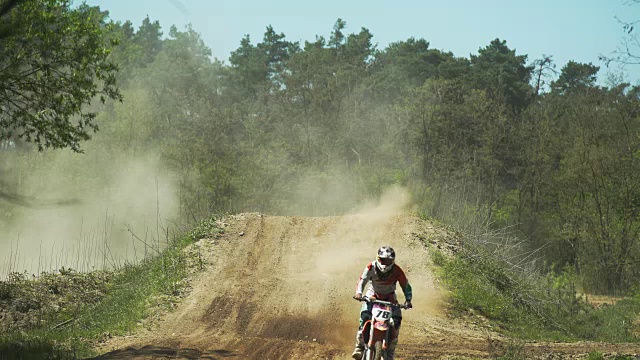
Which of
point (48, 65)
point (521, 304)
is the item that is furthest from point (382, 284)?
point (48, 65)

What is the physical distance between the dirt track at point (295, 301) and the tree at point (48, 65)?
6291mm

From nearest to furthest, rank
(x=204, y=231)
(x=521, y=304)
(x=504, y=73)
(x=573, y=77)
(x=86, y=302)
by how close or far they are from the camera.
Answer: (x=86, y=302) < (x=521, y=304) < (x=204, y=231) < (x=504, y=73) < (x=573, y=77)

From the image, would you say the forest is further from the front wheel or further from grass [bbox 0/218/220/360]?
the front wheel

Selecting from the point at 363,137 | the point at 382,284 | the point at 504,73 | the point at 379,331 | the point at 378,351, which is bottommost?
the point at 378,351

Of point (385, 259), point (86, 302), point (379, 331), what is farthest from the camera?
point (86, 302)

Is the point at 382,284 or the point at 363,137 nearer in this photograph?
the point at 382,284

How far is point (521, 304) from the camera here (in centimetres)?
2228

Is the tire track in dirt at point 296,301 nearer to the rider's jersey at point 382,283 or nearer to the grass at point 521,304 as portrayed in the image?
the grass at point 521,304

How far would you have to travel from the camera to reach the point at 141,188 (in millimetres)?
53906

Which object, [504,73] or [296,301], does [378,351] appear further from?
[504,73]

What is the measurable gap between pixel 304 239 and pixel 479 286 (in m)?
6.74

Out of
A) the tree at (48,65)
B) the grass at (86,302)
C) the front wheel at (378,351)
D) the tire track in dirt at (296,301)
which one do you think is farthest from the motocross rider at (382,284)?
the tree at (48,65)

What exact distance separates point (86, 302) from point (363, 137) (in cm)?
4629

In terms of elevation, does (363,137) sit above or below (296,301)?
above
